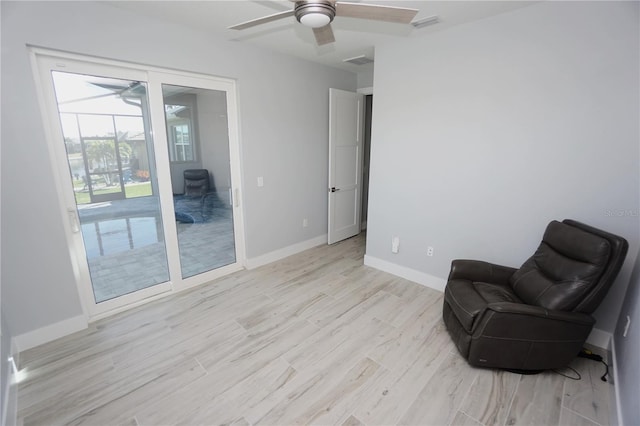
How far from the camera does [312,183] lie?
4352 millimetres

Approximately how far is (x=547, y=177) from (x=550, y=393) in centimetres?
164

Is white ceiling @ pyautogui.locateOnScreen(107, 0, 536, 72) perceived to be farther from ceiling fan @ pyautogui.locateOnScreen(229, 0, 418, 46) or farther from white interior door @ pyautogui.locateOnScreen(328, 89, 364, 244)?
white interior door @ pyautogui.locateOnScreen(328, 89, 364, 244)

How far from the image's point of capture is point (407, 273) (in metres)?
3.47

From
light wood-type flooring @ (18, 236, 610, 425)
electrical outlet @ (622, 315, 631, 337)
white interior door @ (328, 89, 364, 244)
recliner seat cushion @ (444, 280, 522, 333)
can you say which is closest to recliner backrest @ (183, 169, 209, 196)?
light wood-type flooring @ (18, 236, 610, 425)

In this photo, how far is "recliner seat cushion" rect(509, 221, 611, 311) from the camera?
1885 mm

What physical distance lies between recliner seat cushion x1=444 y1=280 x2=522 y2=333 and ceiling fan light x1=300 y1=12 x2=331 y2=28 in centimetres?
212

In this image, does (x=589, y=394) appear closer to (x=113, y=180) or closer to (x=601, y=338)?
(x=601, y=338)

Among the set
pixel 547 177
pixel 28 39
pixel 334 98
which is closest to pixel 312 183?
pixel 334 98

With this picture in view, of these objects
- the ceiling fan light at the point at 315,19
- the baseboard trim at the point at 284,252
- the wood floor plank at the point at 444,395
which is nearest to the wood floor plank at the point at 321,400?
the wood floor plank at the point at 444,395

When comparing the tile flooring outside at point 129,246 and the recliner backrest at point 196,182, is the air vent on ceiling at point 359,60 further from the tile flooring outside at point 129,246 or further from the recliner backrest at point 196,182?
the tile flooring outside at point 129,246

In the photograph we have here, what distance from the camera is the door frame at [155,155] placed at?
2.22 metres

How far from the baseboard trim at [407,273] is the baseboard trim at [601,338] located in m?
1.22

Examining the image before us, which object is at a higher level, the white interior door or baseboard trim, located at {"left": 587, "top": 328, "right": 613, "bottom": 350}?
the white interior door

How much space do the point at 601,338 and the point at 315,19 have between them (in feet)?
10.6
